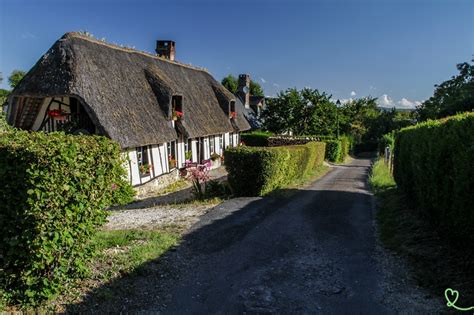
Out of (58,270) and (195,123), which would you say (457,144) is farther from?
(195,123)

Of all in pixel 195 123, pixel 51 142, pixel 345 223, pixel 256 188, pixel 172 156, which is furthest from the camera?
pixel 195 123

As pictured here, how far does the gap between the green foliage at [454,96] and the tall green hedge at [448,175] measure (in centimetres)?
1936

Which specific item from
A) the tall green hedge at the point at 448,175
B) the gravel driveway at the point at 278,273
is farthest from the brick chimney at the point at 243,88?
the gravel driveway at the point at 278,273

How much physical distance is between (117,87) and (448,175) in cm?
1458

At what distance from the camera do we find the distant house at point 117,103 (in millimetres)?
15438

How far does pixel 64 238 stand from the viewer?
5172mm

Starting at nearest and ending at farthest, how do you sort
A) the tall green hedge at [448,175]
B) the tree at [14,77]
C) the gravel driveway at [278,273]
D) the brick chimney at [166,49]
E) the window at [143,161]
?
the gravel driveway at [278,273] → the tall green hedge at [448,175] → the window at [143,161] → the brick chimney at [166,49] → the tree at [14,77]

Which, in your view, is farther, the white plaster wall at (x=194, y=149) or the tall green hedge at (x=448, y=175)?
the white plaster wall at (x=194, y=149)

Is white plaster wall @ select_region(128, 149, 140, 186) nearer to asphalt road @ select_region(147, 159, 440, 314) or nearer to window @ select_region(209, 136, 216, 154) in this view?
asphalt road @ select_region(147, 159, 440, 314)

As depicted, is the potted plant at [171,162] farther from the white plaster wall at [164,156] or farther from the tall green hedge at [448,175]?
the tall green hedge at [448,175]

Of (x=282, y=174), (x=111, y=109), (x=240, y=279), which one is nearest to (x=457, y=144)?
(x=240, y=279)

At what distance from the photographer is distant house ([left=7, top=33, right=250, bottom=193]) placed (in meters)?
15.4

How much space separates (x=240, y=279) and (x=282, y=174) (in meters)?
10.1

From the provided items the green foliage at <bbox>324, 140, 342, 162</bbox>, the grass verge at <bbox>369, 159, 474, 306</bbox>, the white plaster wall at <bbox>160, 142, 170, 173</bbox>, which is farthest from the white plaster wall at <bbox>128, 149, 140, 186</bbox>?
the green foliage at <bbox>324, 140, 342, 162</bbox>
